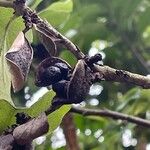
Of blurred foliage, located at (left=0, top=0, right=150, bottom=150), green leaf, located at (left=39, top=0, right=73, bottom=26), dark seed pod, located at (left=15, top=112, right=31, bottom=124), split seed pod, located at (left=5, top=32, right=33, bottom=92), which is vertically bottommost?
blurred foliage, located at (left=0, top=0, right=150, bottom=150)

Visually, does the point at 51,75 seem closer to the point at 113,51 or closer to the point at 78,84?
the point at 78,84

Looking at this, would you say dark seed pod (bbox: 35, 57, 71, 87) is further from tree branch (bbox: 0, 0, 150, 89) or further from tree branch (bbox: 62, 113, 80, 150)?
tree branch (bbox: 62, 113, 80, 150)

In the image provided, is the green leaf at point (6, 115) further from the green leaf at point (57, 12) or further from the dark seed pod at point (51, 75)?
the green leaf at point (57, 12)

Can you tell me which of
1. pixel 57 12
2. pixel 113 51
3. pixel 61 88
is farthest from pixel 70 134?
pixel 61 88

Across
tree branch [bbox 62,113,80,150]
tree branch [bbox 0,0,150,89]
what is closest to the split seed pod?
tree branch [bbox 0,0,150,89]

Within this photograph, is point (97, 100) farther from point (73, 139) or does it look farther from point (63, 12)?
point (63, 12)

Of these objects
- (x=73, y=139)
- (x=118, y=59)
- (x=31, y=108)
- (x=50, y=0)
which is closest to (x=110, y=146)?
(x=73, y=139)
